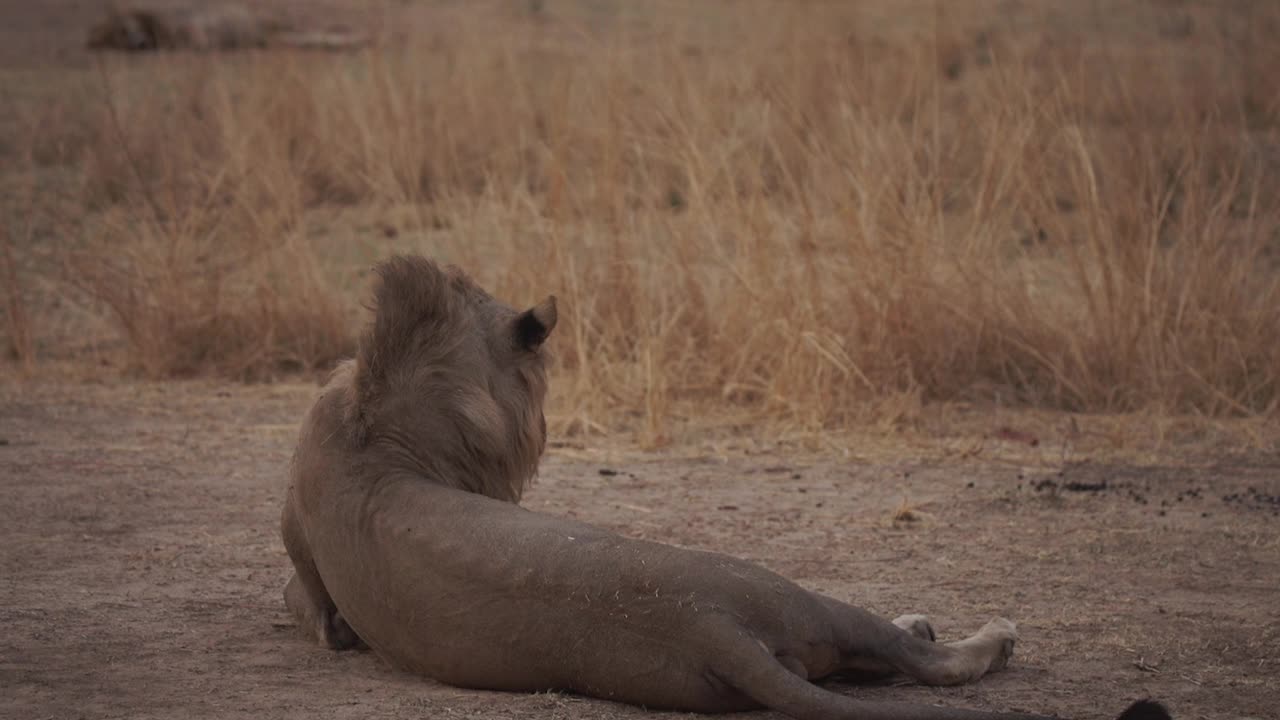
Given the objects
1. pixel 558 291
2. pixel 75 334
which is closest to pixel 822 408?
pixel 558 291

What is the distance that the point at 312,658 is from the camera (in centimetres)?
411

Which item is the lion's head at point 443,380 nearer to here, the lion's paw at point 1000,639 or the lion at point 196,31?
the lion's paw at point 1000,639

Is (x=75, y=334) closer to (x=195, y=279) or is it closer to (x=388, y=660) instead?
(x=195, y=279)

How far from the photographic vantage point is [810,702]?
10.9 feet

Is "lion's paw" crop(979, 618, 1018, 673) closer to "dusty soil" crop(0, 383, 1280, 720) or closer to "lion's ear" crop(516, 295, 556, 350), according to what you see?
"dusty soil" crop(0, 383, 1280, 720)

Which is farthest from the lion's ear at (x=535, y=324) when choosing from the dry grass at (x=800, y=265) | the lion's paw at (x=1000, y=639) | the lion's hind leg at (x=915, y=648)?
the dry grass at (x=800, y=265)

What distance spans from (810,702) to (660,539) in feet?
6.51

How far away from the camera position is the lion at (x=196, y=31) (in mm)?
14266

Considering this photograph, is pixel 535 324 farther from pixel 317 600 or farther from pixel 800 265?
pixel 800 265

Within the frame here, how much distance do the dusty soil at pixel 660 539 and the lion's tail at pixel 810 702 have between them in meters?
0.30

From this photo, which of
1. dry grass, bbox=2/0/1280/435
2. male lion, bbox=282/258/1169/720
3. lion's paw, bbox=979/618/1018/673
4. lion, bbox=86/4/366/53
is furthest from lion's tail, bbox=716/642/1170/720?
lion, bbox=86/4/366/53

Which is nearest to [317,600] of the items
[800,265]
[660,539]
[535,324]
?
[535,324]

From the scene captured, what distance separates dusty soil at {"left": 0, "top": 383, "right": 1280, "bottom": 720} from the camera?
385 cm

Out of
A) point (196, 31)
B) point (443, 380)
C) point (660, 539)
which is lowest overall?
point (660, 539)
